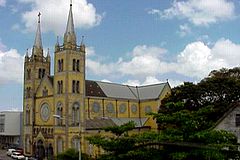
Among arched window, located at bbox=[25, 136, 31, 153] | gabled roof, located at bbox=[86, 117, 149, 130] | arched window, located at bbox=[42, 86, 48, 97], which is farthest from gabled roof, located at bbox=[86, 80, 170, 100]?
arched window, located at bbox=[25, 136, 31, 153]

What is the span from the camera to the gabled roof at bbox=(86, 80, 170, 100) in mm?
68319

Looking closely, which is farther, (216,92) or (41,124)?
(41,124)

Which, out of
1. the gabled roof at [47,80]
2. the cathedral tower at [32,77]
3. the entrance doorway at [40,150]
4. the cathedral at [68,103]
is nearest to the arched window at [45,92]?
the cathedral at [68,103]

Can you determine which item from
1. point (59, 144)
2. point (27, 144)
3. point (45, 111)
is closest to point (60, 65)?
point (45, 111)

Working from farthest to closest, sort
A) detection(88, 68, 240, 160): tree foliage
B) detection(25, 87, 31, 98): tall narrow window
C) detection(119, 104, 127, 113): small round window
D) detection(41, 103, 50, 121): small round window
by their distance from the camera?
detection(119, 104, 127, 113): small round window → detection(25, 87, 31, 98): tall narrow window → detection(41, 103, 50, 121): small round window → detection(88, 68, 240, 160): tree foliage

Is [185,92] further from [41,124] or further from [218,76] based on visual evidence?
[41,124]

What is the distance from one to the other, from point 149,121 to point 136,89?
31.7 ft

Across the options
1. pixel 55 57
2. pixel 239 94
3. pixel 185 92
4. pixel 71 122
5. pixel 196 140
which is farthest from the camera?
pixel 55 57

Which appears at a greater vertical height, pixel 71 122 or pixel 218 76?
pixel 218 76

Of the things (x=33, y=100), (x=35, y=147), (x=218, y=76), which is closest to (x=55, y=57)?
(x=33, y=100)

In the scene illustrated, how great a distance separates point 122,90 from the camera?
76125mm

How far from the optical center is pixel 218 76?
5300 cm

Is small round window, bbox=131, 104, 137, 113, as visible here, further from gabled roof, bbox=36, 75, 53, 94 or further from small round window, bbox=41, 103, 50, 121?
gabled roof, bbox=36, 75, 53, 94

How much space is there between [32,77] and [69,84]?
11.1 m
